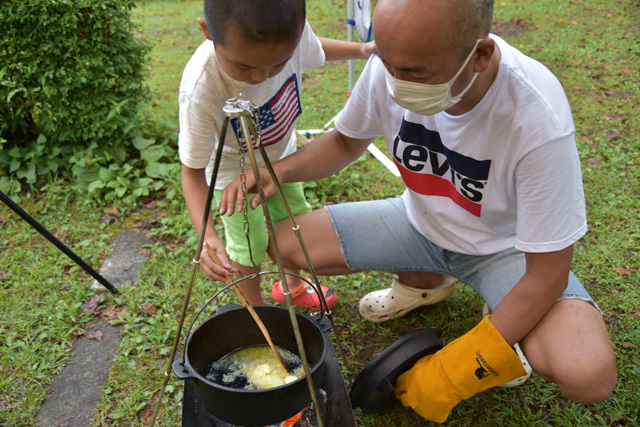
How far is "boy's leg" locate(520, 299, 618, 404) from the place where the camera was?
1.71 m

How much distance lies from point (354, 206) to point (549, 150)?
1073mm

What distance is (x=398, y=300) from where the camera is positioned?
259 centimetres

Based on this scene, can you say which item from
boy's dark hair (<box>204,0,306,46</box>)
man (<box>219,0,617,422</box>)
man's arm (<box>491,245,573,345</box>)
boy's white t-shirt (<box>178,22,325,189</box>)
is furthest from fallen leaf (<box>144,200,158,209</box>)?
man's arm (<box>491,245,573,345</box>)

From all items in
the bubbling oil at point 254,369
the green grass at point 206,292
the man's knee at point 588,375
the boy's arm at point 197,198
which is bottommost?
the green grass at point 206,292

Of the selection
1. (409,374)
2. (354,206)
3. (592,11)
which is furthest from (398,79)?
(592,11)

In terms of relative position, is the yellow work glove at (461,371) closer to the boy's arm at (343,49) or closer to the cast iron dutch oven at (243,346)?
the cast iron dutch oven at (243,346)

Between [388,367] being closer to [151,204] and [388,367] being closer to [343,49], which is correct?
[343,49]

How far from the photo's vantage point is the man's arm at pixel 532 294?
1716 mm

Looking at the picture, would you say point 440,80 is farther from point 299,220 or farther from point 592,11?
point 592,11

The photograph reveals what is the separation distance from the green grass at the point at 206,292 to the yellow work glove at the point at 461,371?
251 millimetres

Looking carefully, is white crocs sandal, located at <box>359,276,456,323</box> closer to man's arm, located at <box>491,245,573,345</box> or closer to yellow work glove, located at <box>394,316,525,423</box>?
yellow work glove, located at <box>394,316,525,423</box>

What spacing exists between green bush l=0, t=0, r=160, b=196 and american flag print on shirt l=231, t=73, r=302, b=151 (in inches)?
77.7

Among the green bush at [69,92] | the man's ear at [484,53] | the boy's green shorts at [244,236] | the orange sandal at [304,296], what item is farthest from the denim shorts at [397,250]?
the green bush at [69,92]

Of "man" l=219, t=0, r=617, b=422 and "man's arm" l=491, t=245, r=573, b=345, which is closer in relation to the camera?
"man" l=219, t=0, r=617, b=422
